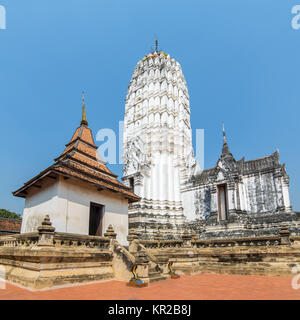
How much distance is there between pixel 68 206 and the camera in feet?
43.2

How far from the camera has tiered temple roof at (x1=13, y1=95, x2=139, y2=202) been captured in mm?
13172

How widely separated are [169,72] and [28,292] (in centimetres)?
3376

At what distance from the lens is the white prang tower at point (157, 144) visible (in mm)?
28625

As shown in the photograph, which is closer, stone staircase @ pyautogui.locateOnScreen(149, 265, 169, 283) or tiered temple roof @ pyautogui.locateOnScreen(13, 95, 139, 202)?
stone staircase @ pyautogui.locateOnScreen(149, 265, 169, 283)

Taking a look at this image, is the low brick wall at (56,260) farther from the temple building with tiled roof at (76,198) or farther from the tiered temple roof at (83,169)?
the tiered temple roof at (83,169)

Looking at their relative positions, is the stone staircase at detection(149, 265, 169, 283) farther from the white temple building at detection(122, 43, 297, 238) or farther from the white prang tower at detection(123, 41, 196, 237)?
the white prang tower at detection(123, 41, 196, 237)

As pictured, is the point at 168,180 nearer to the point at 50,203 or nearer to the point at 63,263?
the point at 50,203

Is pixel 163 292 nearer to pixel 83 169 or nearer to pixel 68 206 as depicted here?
pixel 68 206

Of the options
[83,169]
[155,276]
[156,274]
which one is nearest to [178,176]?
[83,169]

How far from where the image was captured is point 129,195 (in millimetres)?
16969

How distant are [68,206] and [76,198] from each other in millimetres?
727

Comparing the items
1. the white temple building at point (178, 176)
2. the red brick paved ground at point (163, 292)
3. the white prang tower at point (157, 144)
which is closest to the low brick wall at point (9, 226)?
the white prang tower at point (157, 144)

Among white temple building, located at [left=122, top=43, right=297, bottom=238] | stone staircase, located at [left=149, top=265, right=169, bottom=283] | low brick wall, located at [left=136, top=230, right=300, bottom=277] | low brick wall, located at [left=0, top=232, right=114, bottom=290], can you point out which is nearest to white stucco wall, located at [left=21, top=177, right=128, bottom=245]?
low brick wall, located at [left=0, top=232, right=114, bottom=290]

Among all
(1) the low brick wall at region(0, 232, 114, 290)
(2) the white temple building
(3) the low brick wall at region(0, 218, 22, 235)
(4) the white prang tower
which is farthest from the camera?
(3) the low brick wall at region(0, 218, 22, 235)
